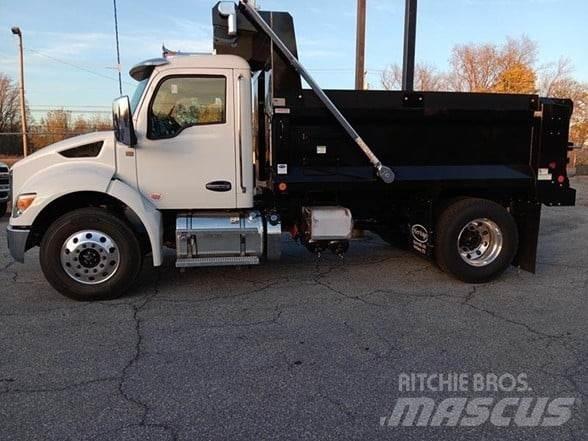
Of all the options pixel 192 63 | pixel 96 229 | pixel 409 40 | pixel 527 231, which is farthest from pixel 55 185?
pixel 409 40

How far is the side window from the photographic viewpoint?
579 centimetres

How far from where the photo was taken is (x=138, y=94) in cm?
589

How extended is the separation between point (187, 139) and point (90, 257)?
5.31 ft

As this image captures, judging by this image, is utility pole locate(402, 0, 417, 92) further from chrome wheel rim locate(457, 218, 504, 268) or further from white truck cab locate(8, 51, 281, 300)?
white truck cab locate(8, 51, 281, 300)

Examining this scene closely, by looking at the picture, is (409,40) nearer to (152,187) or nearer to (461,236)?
(461,236)

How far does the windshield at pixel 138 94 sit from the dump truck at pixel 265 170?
34mm

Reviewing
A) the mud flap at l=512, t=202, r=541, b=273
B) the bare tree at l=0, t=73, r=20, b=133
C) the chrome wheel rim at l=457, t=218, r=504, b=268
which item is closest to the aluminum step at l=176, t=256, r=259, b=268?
the chrome wheel rim at l=457, t=218, r=504, b=268

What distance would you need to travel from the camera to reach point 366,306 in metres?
5.55

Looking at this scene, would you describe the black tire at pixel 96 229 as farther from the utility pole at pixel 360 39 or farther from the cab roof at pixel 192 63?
the utility pole at pixel 360 39

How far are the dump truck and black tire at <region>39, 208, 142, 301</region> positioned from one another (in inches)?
0.6

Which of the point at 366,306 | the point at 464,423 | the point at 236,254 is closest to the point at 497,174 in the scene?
the point at 366,306

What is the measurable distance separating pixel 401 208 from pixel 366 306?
1767 mm

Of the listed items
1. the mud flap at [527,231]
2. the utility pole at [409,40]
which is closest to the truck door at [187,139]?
the mud flap at [527,231]

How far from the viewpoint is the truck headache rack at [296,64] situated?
5.60 metres
